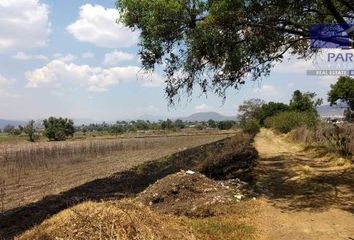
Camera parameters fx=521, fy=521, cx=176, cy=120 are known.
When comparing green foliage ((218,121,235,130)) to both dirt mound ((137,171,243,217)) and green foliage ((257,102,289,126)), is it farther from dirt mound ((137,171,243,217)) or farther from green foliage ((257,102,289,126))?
dirt mound ((137,171,243,217))

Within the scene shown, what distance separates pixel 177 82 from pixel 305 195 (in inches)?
253

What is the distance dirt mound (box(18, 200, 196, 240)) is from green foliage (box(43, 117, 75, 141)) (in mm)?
92477

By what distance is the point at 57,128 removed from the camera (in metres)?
100

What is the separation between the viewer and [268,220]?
11.2m

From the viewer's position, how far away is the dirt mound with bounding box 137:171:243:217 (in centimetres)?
1155

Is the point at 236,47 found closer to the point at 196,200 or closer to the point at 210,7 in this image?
the point at 210,7

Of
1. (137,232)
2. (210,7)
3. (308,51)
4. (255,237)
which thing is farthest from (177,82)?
(137,232)

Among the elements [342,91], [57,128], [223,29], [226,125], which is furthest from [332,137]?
[226,125]

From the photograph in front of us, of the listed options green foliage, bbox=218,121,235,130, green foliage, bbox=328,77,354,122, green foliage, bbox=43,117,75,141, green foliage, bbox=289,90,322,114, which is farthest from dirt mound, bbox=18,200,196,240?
green foliage, bbox=218,121,235,130

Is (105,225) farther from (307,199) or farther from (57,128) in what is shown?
(57,128)

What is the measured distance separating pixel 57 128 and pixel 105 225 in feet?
312

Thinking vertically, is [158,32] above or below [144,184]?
above

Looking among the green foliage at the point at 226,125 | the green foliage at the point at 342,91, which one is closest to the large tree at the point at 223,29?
the green foliage at the point at 342,91

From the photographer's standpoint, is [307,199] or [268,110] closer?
[307,199]
